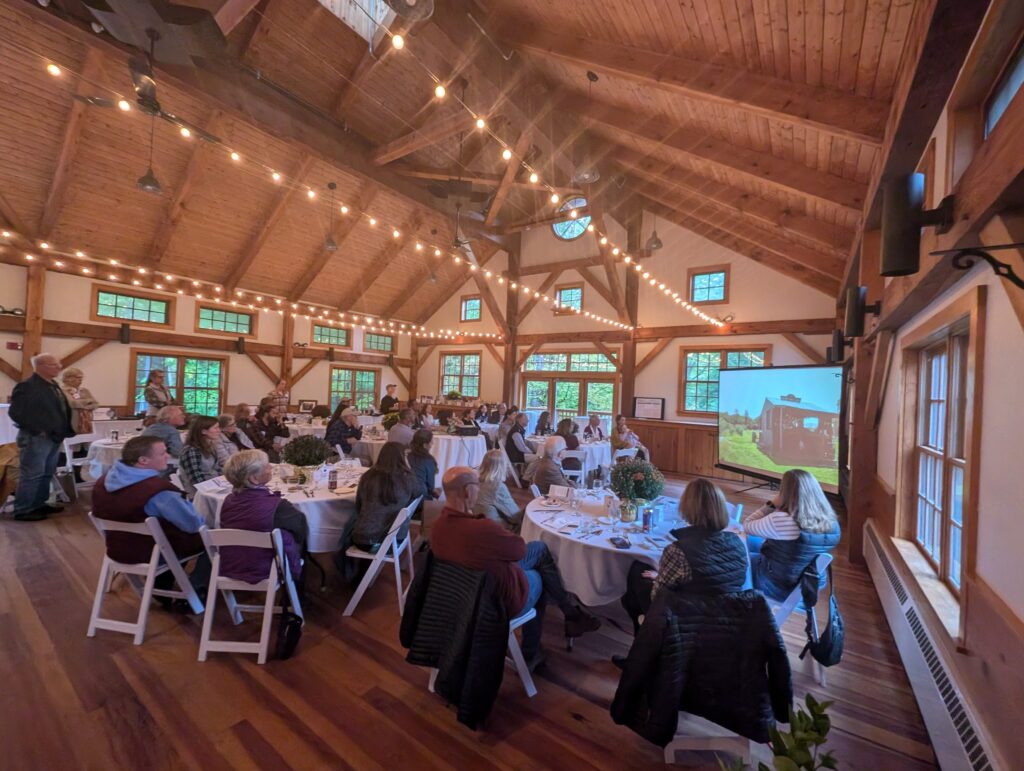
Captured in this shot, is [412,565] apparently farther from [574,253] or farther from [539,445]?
[574,253]

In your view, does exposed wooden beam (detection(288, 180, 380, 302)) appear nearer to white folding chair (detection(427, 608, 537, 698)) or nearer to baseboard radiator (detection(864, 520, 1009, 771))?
white folding chair (detection(427, 608, 537, 698))

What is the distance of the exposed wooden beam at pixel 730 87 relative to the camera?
3.11 metres

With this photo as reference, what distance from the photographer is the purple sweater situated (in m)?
2.71

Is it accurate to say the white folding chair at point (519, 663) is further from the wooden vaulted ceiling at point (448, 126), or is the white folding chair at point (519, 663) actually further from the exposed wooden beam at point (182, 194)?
the exposed wooden beam at point (182, 194)

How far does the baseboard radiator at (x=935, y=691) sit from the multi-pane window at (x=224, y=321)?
13.0 metres

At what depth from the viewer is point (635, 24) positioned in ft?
13.1

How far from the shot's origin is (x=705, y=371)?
32.2 ft

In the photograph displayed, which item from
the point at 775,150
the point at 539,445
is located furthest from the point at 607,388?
the point at 775,150

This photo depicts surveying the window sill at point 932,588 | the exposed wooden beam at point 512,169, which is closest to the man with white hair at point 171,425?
the exposed wooden beam at point 512,169

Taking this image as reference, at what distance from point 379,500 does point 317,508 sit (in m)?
0.50

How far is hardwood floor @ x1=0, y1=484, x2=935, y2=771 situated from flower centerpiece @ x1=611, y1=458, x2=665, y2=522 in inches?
34.6

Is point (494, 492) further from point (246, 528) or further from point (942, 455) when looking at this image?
point (942, 455)

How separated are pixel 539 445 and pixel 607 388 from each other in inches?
171

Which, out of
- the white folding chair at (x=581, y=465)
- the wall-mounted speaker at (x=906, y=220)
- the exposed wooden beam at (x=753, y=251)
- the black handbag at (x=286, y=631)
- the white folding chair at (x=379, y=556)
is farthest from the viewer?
the exposed wooden beam at (x=753, y=251)
